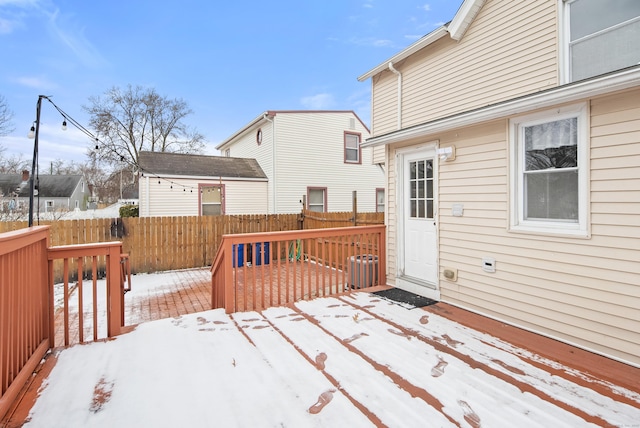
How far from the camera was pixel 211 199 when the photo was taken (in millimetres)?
11102

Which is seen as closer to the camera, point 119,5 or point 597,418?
point 597,418

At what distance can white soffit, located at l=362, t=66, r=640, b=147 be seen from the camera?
2.40m

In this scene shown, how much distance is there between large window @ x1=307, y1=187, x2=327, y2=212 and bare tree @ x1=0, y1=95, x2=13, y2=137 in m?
12.9

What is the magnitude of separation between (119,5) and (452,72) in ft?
33.0

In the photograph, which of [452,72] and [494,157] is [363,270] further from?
[452,72]

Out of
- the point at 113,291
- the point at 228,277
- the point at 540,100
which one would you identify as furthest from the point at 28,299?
the point at 540,100

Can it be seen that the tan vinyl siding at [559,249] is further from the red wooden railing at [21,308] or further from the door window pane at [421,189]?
the red wooden railing at [21,308]

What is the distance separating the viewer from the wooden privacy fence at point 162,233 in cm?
726

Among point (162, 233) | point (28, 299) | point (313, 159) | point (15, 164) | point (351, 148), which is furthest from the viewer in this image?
point (15, 164)

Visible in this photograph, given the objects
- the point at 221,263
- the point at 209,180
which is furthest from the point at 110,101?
the point at 221,263

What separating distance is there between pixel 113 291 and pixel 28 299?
64cm

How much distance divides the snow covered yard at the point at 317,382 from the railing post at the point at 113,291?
5.8 inches

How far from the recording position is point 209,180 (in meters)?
10.9

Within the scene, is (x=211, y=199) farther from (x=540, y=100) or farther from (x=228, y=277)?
(x=540, y=100)
